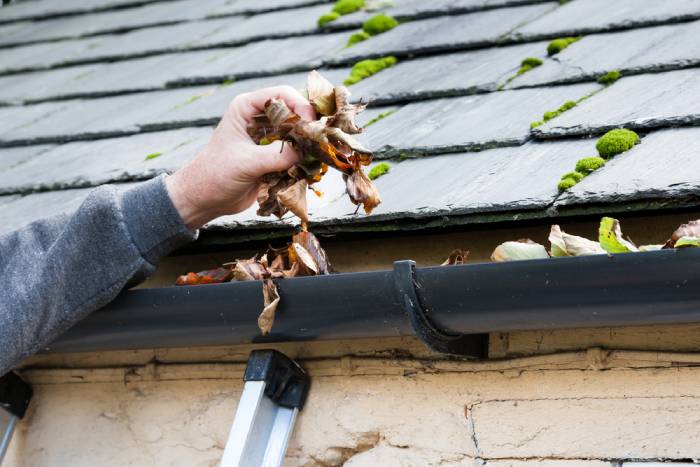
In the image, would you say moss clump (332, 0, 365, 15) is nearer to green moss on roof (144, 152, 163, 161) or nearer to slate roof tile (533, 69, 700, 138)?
green moss on roof (144, 152, 163, 161)

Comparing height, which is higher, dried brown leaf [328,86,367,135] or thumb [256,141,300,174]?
dried brown leaf [328,86,367,135]

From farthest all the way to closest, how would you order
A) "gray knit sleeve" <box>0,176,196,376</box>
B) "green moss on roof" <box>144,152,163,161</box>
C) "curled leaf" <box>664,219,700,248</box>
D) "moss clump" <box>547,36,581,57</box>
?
"green moss on roof" <box>144,152,163,161</box>, "moss clump" <box>547,36,581,57</box>, "gray knit sleeve" <box>0,176,196,376</box>, "curled leaf" <box>664,219,700,248</box>

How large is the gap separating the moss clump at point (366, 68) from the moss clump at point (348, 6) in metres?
0.57

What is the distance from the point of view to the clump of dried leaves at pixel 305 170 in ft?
6.75

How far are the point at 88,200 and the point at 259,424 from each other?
0.62 metres

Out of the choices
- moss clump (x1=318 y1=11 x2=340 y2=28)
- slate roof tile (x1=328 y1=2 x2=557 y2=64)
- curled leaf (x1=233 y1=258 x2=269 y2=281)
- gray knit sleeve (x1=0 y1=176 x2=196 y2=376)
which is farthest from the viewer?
moss clump (x1=318 y1=11 x2=340 y2=28)

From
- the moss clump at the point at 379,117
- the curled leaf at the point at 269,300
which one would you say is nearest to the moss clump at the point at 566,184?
the curled leaf at the point at 269,300

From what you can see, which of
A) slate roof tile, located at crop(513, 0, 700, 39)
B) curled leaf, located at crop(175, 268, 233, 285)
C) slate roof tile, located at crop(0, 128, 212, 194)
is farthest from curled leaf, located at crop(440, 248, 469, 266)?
slate roof tile, located at crop(513, 0, 700, 39)

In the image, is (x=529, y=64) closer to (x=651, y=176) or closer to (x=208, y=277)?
(x=651, y=176)

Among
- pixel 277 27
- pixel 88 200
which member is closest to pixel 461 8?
pixel 277 27

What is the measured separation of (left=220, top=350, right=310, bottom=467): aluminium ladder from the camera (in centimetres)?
222

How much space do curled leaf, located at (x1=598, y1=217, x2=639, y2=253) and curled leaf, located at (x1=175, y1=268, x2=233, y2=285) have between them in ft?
2.87

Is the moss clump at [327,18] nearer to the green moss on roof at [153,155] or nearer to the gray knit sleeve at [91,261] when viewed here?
the green moss on roof at [153,155]

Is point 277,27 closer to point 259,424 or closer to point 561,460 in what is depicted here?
point 259,424
